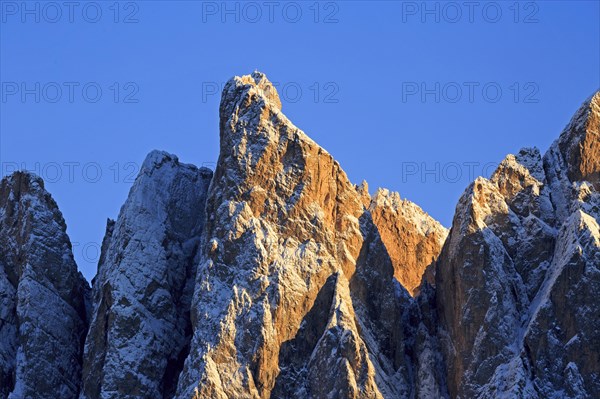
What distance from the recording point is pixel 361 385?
147875 mm

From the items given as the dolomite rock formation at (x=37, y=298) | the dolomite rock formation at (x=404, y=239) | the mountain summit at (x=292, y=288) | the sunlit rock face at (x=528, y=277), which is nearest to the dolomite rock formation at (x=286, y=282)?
the mountain summit at (x=292, y=288)

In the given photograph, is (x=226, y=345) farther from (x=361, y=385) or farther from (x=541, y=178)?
(x=541, y=178)

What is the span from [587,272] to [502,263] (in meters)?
8.55

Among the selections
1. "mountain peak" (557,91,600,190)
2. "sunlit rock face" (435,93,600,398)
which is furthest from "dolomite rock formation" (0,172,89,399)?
"mountain peak" (557,91,600,190)

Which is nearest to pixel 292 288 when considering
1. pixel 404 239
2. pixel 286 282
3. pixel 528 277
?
pixel 286 282

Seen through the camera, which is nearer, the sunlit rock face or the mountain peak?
the sunlit rock face

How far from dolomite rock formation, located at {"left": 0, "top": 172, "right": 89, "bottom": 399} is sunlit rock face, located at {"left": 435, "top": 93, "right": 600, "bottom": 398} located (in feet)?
97.1

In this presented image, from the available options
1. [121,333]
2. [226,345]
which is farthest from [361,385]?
[121,333]

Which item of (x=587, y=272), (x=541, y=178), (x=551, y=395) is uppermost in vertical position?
(x=541, y=178)

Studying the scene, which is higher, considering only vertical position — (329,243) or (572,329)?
(329,243)

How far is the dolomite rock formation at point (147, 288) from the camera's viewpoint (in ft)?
515

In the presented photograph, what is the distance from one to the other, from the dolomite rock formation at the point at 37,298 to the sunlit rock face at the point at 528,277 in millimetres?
Answer: 29599

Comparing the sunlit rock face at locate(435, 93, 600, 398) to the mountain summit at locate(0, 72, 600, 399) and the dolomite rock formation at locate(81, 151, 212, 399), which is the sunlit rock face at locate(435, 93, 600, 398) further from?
the dolomite rock formation at locate(81, 151, 212, 399)

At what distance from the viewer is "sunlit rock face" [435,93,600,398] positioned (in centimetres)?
14475
